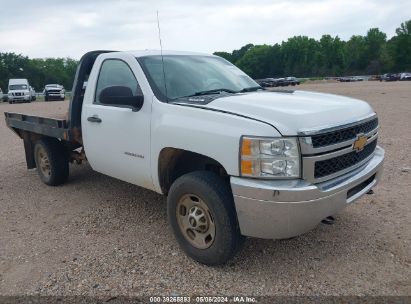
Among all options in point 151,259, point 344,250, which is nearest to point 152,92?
point 151,259

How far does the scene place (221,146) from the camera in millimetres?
3252

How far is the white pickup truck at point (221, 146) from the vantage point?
3.08m

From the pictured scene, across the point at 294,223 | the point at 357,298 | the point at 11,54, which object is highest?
the point at 11,54

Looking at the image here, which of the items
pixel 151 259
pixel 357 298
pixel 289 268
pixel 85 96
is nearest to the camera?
pixel 357 298

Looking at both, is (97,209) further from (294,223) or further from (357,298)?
(357,298)

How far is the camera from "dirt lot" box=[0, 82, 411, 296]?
3.31 metres

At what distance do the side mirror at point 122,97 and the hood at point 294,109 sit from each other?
0.82 m

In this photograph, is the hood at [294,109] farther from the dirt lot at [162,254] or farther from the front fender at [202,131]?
the dirt lot at [162,254]

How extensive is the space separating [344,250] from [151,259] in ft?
5.96

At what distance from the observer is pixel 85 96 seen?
4.97 m

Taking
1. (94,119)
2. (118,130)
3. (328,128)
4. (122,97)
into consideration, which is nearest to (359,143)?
(328,128)

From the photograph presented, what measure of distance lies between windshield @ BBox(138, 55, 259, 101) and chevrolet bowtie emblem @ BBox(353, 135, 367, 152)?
1.49m

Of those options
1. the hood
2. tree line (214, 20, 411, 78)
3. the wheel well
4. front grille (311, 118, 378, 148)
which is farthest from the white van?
tree line (214, 20, 411, 78)

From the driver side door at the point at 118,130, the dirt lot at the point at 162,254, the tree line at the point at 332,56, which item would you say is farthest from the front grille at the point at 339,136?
the tree line at the point at 332,56
